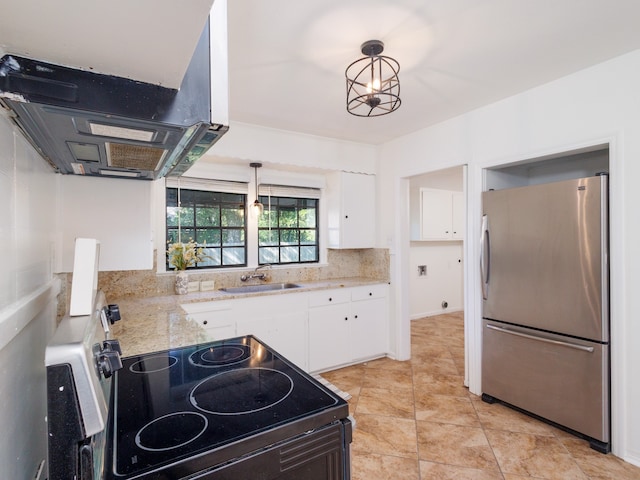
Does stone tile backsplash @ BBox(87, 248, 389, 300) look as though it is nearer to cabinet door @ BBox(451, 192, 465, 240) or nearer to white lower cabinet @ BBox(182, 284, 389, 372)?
white lower cabinet @ BBox(182, 284, 389, 372)

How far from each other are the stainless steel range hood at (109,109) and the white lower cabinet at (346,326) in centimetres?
258

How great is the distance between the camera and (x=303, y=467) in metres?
0.87

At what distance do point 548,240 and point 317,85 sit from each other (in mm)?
2004

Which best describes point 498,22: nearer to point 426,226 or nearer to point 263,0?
point 263,0

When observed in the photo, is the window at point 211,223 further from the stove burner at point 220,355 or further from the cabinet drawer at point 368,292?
the stove burner at point 220,355

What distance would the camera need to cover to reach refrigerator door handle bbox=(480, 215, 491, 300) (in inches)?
109

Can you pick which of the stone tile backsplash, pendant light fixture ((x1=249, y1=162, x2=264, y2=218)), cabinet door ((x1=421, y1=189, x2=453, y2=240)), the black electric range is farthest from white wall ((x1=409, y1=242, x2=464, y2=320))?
the black electric range

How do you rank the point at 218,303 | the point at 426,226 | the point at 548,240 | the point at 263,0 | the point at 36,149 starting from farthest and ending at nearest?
the point at 426,226
the point at 218,303
the point at 548,240
the point at 263,0
the point at 36,149

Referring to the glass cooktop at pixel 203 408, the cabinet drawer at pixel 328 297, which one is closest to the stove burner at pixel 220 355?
the glass cooktop at pixel 203 408

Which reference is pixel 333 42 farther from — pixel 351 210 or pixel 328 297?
pixel 328 297

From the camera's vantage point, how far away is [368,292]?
12.3 ft

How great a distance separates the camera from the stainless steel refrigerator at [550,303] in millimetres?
2166

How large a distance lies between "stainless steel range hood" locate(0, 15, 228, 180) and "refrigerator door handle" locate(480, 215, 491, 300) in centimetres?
245

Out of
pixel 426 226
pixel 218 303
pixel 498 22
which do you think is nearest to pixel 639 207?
pixel 498 22
